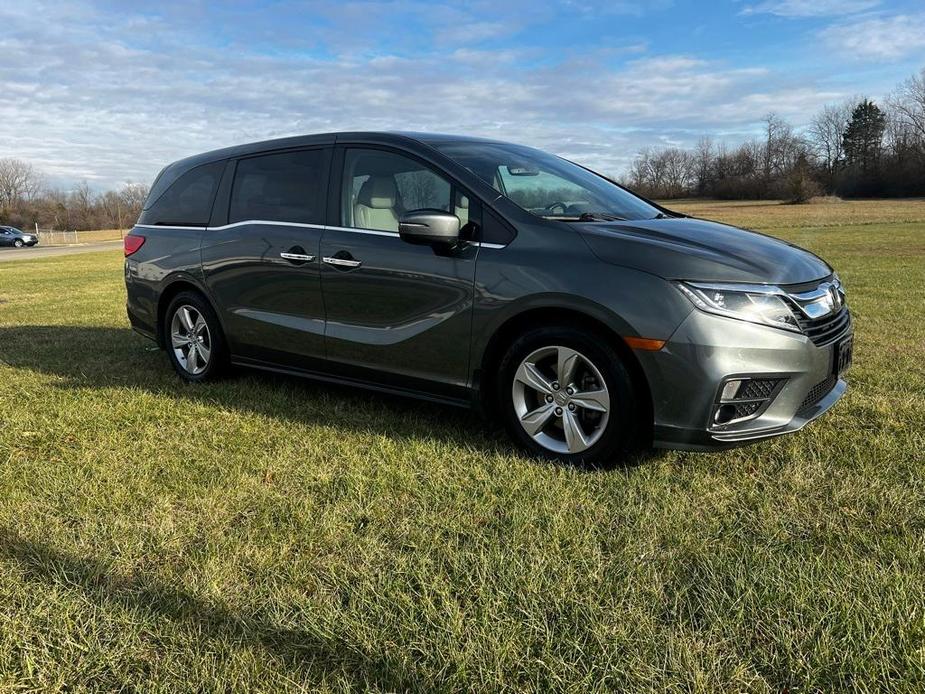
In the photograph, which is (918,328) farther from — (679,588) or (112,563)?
(112,563)

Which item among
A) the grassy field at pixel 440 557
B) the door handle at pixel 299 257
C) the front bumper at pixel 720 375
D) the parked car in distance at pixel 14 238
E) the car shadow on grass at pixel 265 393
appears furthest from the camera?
the parked car in distance at pixel 14 238

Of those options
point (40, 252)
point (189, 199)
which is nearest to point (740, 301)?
point (189, 199)

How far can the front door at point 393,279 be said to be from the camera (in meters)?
3.64

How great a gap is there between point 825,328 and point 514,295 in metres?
1.48

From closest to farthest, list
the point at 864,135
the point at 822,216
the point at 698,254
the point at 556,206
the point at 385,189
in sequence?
the point at 698,254 → the point at 556,206 → the point at 385,189 → the point at 822,216 → the point at 864,135

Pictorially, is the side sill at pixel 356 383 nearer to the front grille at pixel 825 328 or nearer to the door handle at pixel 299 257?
the door handle at pixel 299 257

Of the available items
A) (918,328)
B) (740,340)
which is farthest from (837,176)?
(740,340)

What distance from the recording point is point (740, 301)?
118 inches

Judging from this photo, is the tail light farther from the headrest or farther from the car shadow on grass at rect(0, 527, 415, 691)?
the car shadow on grass at rect(0, 527, 415, 691)

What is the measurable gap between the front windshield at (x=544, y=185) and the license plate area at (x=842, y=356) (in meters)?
1.27

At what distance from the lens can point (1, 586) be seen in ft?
7.83

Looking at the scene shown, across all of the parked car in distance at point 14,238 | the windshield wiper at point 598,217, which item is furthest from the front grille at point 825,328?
the parked car in distance at point 14,238

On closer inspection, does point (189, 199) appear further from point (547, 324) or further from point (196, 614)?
point (196, 614)

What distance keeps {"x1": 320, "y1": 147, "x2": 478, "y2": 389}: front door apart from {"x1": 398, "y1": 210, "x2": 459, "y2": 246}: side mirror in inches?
4.4
